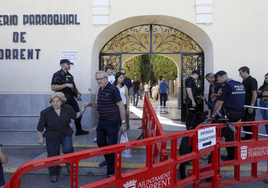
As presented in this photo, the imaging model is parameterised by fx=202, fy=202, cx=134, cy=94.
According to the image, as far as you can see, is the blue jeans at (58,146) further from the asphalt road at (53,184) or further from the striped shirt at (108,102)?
the striped shirt at (108,102)

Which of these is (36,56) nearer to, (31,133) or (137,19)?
(31,133)

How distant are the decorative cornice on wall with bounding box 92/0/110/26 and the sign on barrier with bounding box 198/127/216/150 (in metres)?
4.40

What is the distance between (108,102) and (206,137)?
4.98ft

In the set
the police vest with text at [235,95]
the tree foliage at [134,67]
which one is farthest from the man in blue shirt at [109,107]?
the tree foliage at [134,67]

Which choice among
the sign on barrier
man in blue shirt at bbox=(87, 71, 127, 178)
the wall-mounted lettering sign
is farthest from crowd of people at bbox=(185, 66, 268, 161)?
the wall-mounted lettering sign

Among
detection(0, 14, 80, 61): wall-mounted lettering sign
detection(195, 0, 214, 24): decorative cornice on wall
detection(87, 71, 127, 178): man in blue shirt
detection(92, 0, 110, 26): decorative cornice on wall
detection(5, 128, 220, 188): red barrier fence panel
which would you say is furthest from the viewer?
detection(0, 14, 80, 61): wall-mounted lettering sign

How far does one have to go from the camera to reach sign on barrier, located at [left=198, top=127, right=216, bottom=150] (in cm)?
255

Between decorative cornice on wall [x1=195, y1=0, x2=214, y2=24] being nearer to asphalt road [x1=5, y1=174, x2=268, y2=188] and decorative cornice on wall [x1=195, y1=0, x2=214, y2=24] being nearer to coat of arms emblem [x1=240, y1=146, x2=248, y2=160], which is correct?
coat of arms emblem [x1=240, y1=146, x2=248, y2=160]

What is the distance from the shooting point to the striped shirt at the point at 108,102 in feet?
10.4

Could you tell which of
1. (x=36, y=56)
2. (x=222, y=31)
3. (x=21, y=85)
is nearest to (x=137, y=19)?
(x=222, y=31)

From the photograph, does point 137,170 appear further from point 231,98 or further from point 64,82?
point 64,82

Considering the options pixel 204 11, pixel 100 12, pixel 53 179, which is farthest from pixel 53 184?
pixel 204 11

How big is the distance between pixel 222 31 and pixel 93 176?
199 inches

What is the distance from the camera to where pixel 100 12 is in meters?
5.80
